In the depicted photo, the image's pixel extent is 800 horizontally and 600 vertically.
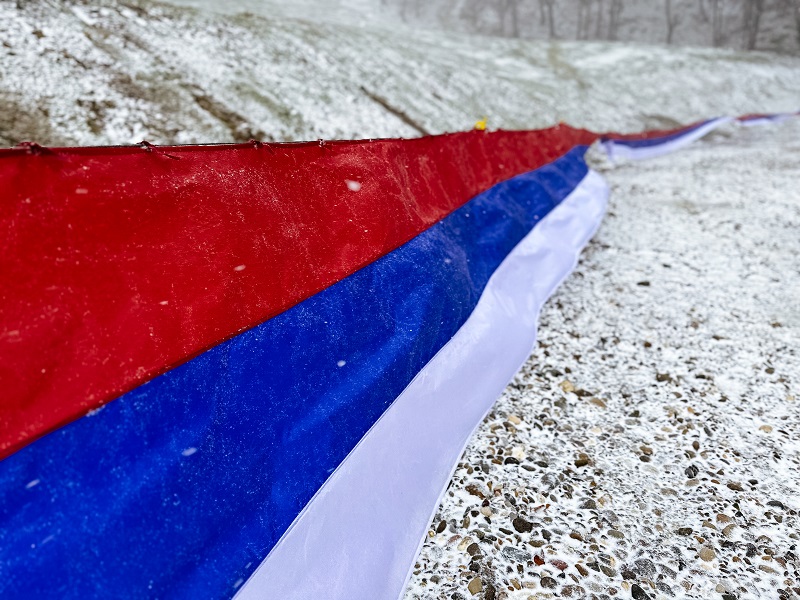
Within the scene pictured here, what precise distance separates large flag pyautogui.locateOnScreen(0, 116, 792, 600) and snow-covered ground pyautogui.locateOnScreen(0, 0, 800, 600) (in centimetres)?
40

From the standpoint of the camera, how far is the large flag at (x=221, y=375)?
1.14 meters

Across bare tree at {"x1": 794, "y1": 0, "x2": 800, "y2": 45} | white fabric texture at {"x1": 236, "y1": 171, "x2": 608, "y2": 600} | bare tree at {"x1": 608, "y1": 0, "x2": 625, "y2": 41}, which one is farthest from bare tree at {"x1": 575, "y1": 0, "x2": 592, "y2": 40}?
white fabric texture at {"x1": 236, "y1": 171, "x2": 608, "y2": 600}

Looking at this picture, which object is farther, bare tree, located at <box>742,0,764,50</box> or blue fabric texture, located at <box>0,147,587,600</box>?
bare tree, located at <box>742,0,764,50</box>

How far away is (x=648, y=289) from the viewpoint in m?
3.97

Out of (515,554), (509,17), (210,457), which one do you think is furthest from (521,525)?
(509,17)

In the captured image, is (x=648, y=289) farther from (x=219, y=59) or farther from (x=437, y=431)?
(x=219, y=59)

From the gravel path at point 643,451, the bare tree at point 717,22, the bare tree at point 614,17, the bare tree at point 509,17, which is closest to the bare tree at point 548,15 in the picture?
the bare tree at point 509,17

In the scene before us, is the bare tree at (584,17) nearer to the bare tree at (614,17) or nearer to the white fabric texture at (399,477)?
the bare tree at (614,17)

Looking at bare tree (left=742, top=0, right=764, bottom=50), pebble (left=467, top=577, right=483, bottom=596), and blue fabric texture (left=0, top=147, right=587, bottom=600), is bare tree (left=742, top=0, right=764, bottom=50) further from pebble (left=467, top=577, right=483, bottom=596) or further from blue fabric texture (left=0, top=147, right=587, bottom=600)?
pebble (left=467, top=577, right=483, bottom=596)

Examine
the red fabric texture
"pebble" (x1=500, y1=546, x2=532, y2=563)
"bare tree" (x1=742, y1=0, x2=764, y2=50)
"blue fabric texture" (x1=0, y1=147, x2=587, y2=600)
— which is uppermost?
"bare tree" (x1=742, y1=0, x2=764, y2=50)

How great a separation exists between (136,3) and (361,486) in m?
12.5

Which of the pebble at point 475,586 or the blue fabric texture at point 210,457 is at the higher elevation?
the blue fabric texture at point 210,457

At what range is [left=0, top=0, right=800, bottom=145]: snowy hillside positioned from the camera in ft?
21.9

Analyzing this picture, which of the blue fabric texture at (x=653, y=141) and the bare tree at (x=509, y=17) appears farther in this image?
the bare tree at (x=509, y=17)
